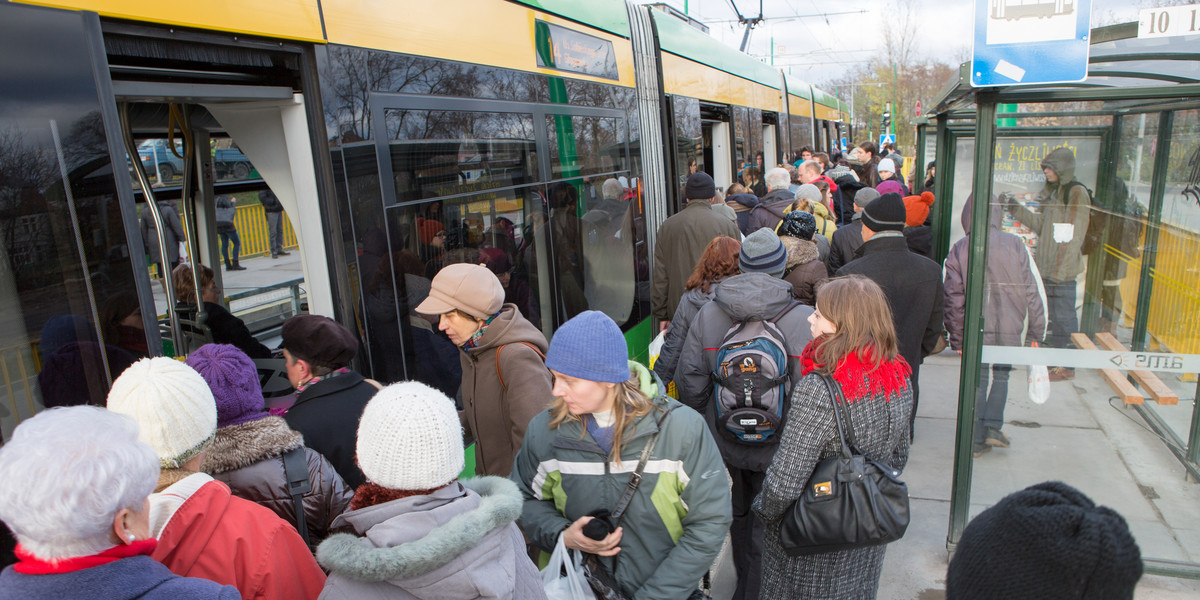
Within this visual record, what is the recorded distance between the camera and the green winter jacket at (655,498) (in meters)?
2.16

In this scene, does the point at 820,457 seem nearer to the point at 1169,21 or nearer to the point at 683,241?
the point at 1169,21

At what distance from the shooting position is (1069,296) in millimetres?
3699

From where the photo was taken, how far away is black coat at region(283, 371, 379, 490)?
2.56 m

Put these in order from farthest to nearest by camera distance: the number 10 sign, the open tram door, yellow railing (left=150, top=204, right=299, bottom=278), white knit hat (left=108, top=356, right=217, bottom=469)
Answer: yellow railing (left=150, top=204, right=299, bottom=278)
the open tram door
the number 10 sign
white knit hat (left=108, top=356, right=217, bottom=469)

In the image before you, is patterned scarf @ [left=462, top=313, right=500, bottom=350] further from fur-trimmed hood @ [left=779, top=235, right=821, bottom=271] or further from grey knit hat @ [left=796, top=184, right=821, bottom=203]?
grey knit hat @ [left=796, top=184, right=821, bottom=203]

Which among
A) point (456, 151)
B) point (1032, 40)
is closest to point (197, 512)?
point (456, 151)

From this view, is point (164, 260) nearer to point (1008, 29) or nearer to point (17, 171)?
point (17, 171)

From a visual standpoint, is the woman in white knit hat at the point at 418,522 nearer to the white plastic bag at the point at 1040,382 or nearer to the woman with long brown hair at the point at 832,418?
the woman with long brown hair at the point at 832,418

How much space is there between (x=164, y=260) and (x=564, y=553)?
2.11 m

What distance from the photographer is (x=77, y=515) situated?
4.04 feet

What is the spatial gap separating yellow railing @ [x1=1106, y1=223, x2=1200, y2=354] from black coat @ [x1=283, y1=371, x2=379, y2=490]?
3602mm

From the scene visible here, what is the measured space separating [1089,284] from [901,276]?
87 cm

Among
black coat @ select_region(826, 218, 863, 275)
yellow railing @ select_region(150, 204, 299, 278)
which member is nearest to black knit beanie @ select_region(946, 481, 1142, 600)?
black coat @ select_region(826, 218, 863, 275)

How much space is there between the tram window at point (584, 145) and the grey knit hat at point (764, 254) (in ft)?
4.78
